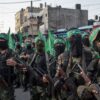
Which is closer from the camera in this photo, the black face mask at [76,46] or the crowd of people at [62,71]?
the crowd of people at [62,71]

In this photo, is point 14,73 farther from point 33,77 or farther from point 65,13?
point 65,13

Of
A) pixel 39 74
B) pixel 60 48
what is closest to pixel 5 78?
pixel 39 74

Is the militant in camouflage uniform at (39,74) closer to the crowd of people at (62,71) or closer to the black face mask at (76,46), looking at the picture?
the crowd of people at (62,71)

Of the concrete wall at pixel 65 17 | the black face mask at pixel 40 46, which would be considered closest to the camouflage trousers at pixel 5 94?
the black face mask at pixel 40 46

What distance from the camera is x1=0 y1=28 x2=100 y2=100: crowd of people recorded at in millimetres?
5883

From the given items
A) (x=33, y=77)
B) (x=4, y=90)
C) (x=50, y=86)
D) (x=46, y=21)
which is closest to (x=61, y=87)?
(x=50, y=86)

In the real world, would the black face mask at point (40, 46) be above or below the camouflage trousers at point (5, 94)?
above

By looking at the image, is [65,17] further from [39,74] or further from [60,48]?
[39,74]

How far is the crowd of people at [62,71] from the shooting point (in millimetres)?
5883

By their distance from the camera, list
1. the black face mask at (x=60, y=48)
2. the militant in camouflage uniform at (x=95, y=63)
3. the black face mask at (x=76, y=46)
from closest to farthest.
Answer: the militant in camouflage uniform at (x=95, y=63) → the black face mask at (x=76, y=46) → the black face mask at (x=60, y=48)

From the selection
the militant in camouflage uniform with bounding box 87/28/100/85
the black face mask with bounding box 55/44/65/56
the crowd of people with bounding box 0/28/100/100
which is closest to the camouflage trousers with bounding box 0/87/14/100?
the crowd of people with bounding box 0/28/100/100

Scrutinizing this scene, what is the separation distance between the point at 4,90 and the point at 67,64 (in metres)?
1.42

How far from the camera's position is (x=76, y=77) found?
21.3 feet

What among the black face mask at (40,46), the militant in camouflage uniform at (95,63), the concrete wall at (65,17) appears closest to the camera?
the militant in camouflage uniform at (95,63)
